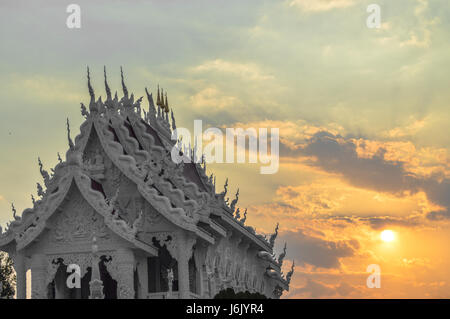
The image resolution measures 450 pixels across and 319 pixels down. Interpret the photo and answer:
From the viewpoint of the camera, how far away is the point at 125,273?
1084 inches

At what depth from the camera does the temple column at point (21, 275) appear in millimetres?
28328

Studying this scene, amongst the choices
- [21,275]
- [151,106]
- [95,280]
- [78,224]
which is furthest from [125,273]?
[151,106]

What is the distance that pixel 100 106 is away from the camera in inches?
1204

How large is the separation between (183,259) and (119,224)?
2.67 meters

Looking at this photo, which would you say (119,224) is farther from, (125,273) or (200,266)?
(200,266)

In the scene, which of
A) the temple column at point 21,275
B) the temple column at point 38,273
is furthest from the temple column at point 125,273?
the temple column at point 21,275

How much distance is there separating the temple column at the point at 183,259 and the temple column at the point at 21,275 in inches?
186

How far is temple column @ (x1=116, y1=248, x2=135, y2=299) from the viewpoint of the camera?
27.4 metres

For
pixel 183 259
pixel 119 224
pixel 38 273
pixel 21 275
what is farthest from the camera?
pixel 183 259

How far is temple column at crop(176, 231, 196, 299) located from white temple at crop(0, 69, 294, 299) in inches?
1.2

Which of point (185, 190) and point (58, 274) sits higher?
point (185, 190)
